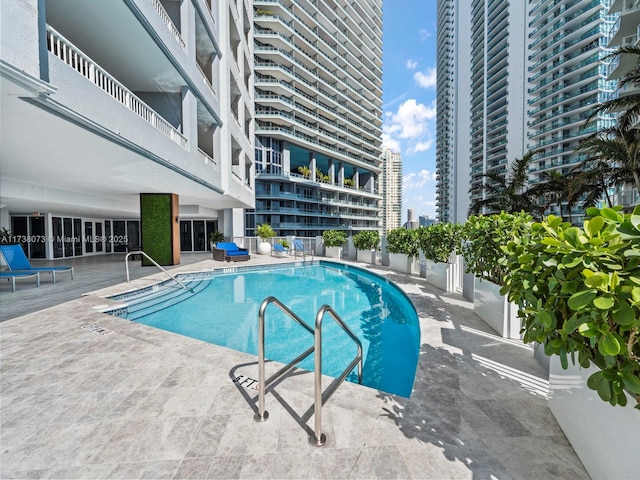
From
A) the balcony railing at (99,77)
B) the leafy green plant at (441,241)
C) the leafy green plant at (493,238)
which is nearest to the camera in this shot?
the leafy green plant at (493,238)

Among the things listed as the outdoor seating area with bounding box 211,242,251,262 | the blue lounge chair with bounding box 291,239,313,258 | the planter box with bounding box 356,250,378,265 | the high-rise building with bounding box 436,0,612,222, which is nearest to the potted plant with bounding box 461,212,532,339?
the planter box with bounding box 356,250,378,265

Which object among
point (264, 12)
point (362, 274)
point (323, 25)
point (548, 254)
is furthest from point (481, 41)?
point (548, 254)

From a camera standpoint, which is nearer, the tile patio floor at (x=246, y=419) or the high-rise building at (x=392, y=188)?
the tile patio floor at (x=246, y=419)

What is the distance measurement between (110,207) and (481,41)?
287 feet

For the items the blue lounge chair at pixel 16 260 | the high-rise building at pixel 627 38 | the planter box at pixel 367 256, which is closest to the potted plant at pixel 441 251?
the planter box at pixel 367 256

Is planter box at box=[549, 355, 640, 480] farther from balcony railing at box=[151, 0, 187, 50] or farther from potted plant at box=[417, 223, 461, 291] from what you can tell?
balcony railing at box=[151, 0, 187, 50]

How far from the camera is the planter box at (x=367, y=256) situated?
46.4 feet

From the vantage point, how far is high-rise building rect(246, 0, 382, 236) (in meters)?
38.3

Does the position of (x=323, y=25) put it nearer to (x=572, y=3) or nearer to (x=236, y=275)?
(x=572, y=3)

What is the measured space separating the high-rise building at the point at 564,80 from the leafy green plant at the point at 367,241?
1613 inches

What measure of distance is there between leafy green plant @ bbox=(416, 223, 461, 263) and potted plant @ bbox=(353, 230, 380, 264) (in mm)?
5013

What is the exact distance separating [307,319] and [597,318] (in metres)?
6.02

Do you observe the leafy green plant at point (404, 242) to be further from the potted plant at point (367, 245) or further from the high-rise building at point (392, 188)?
the high-rise building at point (392, 188)

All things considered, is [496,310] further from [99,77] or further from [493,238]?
[99,77]
